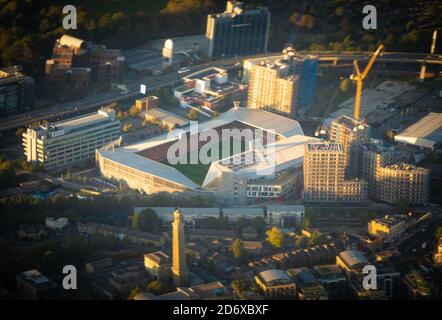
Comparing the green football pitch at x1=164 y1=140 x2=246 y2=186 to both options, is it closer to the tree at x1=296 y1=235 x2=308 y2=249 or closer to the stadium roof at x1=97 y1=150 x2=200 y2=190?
the stadium roof at x1=97 y1=150 x2=200 y2=190

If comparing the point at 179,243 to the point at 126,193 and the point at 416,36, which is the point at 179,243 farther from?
the point at 416,36

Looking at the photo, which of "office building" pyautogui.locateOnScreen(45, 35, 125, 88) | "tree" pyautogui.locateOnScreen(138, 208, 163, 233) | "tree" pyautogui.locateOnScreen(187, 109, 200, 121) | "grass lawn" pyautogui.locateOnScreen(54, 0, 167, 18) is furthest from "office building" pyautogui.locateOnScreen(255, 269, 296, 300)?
"grass lawn" pyautogui.locateOnScreen(54, 0, 167, 18)

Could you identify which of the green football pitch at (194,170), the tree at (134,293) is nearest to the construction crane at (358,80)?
the green football pitch at (194,170)

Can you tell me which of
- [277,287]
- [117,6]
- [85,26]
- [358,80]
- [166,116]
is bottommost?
[277,287]

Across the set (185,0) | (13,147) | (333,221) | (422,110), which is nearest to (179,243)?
(333,221)

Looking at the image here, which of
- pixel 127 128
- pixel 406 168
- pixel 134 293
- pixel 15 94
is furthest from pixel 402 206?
pixel 15 94

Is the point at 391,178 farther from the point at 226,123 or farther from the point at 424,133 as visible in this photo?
the point at 226,123

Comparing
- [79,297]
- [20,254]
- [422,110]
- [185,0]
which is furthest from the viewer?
[185,0]
